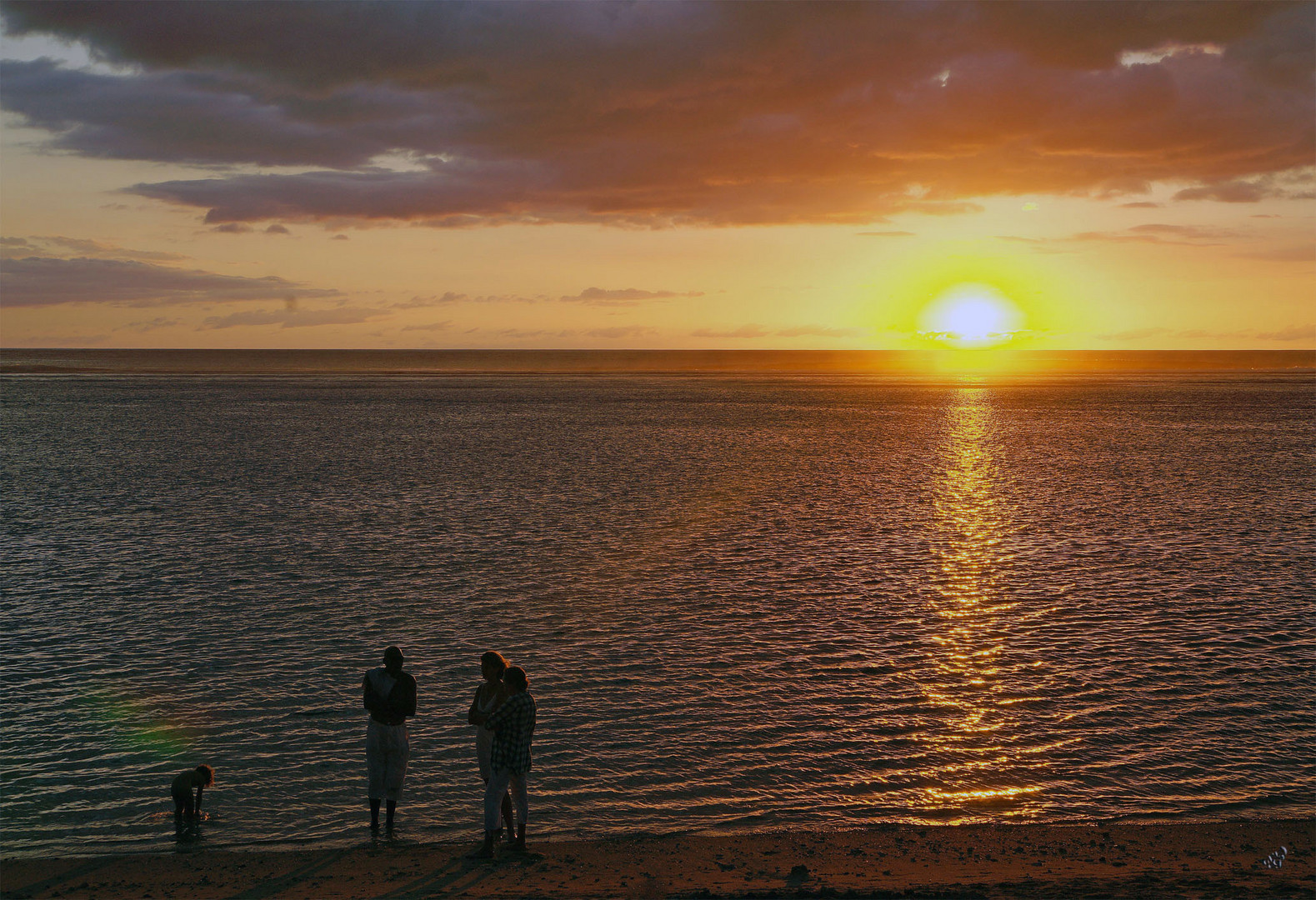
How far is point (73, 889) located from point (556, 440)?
51.3m

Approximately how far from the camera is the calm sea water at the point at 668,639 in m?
12.6

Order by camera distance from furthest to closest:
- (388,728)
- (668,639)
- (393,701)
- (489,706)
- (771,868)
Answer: (668,639), (388,728), (393,701), (489,706), (771,868)

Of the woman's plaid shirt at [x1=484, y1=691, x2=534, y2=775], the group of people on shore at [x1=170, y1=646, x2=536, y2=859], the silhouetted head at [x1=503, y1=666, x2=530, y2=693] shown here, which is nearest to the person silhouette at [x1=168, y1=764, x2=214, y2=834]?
the group of people on shore at [x1=170, y1=646, x2=536, y2=859]

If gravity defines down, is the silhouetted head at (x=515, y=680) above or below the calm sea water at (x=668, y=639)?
above

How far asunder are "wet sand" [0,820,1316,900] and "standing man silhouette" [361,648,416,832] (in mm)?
567

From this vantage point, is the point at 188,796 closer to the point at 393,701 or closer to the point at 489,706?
the point at 393,701

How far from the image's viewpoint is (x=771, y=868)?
10.4 m

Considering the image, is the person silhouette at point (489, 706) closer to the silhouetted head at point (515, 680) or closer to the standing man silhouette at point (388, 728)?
the silhouetted head at point (515, 680)

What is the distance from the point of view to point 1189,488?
1603 inches

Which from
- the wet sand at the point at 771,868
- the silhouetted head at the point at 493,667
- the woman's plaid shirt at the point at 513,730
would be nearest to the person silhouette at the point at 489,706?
the silhouetted head at the point at 493,667

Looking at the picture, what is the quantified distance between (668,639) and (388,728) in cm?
852

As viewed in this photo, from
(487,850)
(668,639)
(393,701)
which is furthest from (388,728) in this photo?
(668,639)

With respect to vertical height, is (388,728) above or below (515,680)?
below

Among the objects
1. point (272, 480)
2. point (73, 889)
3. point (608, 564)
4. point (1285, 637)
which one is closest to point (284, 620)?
point (608, 564)
